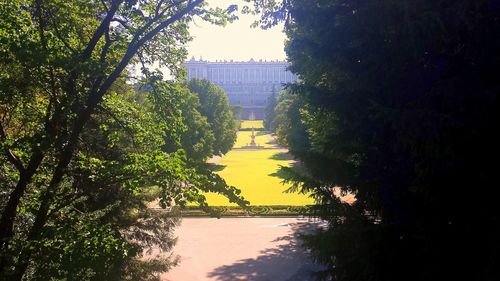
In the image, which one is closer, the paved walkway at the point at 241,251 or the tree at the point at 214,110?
the paved walkway at the point at 241,251

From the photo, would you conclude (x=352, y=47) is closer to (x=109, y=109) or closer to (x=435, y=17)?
(x=435, y=17)

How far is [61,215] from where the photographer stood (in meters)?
7.71

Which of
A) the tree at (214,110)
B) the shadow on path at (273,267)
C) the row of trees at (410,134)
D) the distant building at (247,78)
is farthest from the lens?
the distant building at (247,78)

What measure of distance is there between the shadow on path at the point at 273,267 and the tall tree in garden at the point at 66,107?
818 cm

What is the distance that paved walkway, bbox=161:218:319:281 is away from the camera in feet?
48.5

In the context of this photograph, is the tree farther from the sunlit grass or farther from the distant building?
the distant building

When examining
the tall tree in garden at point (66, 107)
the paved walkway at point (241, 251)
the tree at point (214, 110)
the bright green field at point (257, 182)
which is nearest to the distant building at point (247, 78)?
the bright green field at point (257, 182)

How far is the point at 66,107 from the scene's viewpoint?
19.7 ft

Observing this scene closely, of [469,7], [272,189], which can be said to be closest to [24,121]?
[469,7]

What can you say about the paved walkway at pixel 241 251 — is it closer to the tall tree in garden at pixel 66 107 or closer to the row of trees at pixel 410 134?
the row of trees at pixel 410 134

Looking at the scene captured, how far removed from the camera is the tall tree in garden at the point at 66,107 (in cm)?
569

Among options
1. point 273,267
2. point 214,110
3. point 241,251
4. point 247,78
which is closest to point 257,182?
point 214,110

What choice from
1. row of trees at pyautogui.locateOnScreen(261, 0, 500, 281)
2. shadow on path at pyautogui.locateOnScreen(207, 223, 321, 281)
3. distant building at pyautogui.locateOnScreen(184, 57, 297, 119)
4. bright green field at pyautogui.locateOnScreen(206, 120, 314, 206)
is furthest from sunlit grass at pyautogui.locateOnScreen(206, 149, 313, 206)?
distant building at pyautogui.locateOnScreen(184, 57, 297, 119)

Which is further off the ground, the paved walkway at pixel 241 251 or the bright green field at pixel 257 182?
the bright green field at pixel 257 182
